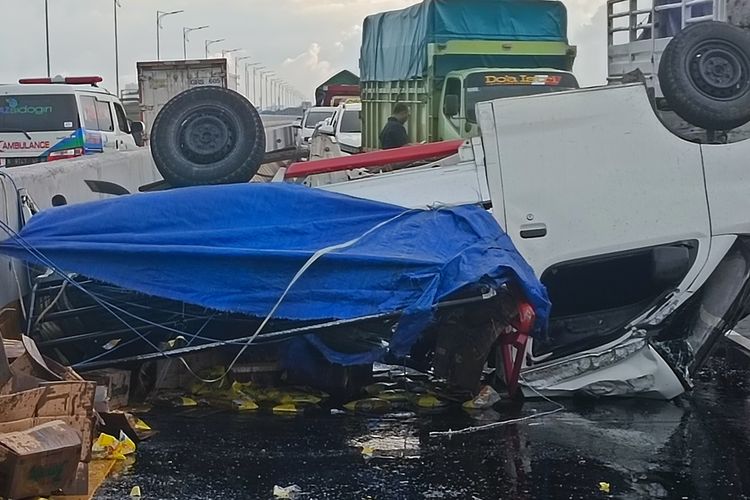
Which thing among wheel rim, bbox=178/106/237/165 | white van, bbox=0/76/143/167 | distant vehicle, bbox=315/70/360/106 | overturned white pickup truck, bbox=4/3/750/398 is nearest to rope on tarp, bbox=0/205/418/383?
overturned white pickup truck, bbox=4/3/750/398

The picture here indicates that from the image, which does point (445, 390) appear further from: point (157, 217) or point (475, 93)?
point (475, 93)

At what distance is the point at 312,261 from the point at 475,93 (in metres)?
9.81

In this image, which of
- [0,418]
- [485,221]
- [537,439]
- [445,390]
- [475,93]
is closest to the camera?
[0,418]

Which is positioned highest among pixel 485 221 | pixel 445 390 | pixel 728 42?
pixel 728 42

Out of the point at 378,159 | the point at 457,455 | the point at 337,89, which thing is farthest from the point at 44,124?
the point at 337,89

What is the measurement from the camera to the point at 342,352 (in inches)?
291

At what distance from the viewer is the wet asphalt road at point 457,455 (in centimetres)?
597

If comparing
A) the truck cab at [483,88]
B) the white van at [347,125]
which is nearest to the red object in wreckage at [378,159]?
the truck cab at [483,88]

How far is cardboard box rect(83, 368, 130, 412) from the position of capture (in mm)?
7359

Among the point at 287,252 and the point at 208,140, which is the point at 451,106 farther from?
the point at 287,252

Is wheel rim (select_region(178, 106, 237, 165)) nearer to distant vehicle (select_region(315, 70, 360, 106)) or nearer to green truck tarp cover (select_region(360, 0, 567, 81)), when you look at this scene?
green truck tarp cover (select_region(360, 0, 567, 81))

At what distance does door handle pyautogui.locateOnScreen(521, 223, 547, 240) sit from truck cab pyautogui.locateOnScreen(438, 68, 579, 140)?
8.73 m

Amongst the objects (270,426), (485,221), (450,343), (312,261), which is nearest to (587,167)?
(485,221)

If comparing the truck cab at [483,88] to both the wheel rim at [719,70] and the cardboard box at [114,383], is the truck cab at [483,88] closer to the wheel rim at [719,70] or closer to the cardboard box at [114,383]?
the wheel rim at [719,70]
